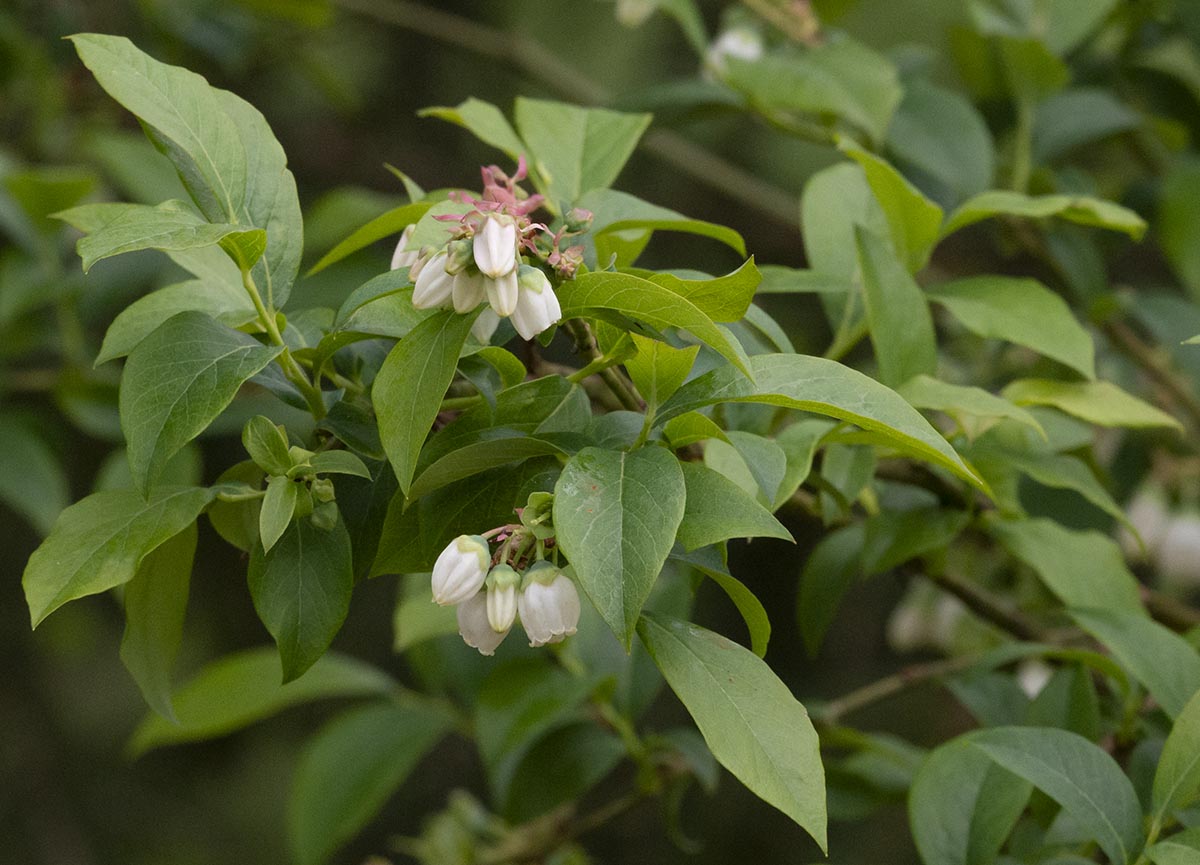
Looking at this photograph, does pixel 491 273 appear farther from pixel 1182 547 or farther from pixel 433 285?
pixel 1182 547

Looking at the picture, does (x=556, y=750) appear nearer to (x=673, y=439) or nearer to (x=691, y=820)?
(x=673, y=439)

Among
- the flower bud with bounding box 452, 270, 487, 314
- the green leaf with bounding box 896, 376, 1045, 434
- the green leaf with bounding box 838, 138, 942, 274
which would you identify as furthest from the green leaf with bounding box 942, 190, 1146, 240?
the flower bud with bounding box 452, 270, 487, 314

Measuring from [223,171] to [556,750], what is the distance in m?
0.53

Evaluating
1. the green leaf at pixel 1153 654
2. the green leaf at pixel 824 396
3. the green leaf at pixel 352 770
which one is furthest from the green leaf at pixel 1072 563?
the green leaf at pixel 352 770

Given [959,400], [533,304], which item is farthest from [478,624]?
[959,400]

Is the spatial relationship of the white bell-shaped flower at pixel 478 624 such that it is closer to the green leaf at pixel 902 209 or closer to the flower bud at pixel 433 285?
the flower bud at pixel 433 285

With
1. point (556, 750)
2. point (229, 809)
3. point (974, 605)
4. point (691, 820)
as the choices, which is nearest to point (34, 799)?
point (229, 809)

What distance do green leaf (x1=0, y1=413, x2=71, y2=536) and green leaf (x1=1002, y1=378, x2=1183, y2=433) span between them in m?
0.77

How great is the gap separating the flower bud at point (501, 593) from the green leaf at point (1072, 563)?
0.36 m

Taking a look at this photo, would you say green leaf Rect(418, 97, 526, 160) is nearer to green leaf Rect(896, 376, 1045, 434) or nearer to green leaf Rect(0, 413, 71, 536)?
green leaf Rect(896, 376, 1045, 434)

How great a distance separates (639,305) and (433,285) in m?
0.07

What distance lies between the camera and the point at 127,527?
46 cm

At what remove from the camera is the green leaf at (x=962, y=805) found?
1.87 feet

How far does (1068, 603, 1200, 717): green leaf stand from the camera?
0.58m
